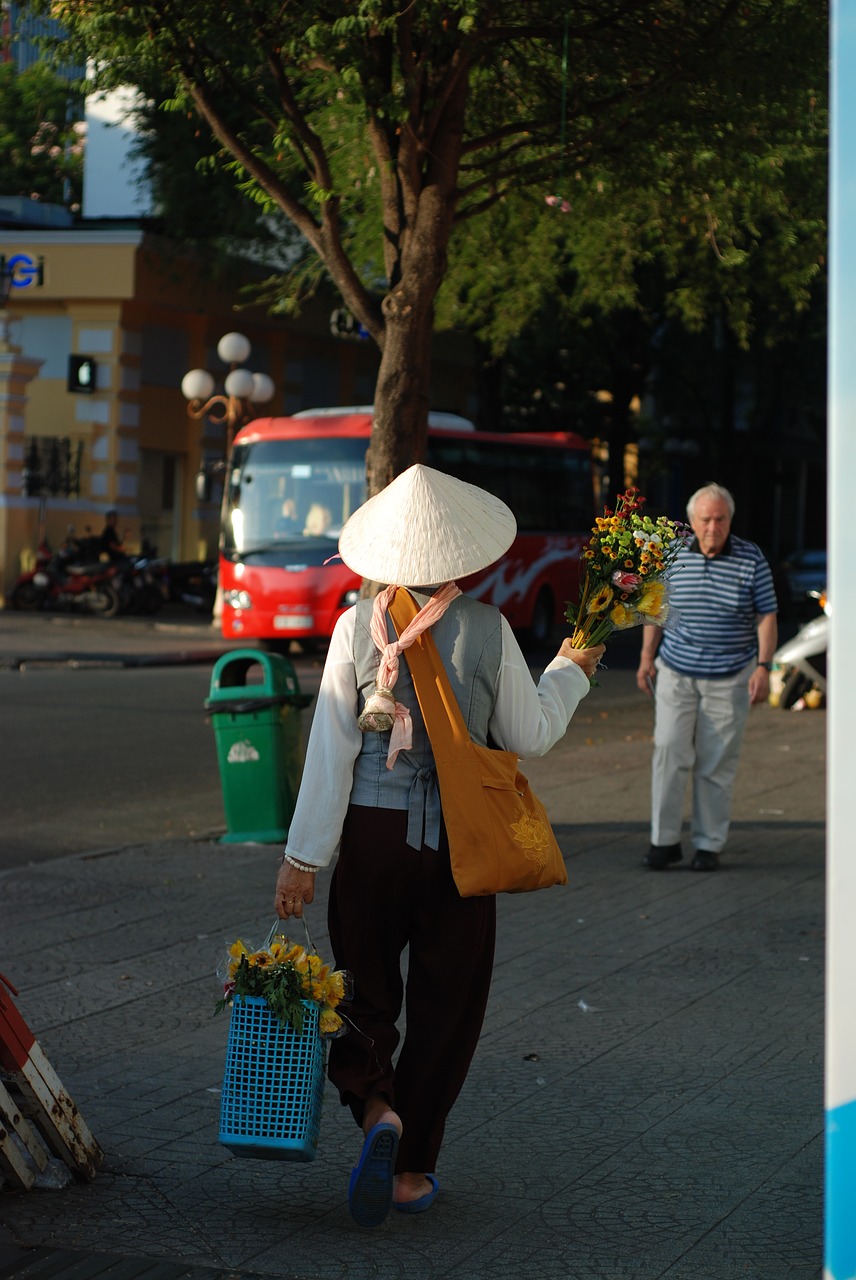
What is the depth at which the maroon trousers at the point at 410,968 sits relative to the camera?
423cm

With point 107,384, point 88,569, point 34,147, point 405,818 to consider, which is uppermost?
point 34,147

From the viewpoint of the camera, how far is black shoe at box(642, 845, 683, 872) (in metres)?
9.13

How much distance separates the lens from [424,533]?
4301 mm

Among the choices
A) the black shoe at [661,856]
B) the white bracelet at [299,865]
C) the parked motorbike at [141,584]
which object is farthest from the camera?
the parked motorbike at [141,584]

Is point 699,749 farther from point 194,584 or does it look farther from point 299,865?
point 194,584

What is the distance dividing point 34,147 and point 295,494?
103ft

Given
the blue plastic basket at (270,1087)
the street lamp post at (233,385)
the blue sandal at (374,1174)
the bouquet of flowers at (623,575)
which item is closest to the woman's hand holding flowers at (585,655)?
the bouquet of flowers at (623,575)

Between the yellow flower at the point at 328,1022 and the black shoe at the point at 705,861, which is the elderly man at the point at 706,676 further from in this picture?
the yellow flower at the point at 328,1022

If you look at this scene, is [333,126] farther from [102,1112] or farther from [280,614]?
[102,1112]

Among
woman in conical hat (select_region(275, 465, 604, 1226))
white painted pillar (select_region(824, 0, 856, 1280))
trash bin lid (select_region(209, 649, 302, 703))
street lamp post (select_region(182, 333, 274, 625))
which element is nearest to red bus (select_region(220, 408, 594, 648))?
street lamp post (select_region(182, 333, 274, 625))

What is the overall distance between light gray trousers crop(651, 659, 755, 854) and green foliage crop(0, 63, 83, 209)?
43164 millimetres

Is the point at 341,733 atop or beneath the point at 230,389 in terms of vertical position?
beneath

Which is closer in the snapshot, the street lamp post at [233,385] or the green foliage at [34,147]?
the street lamp post at [233,385]

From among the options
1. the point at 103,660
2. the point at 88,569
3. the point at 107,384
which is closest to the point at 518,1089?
the point at 103,660
